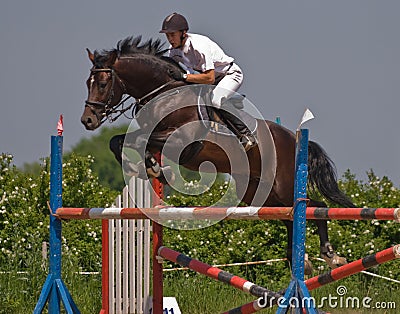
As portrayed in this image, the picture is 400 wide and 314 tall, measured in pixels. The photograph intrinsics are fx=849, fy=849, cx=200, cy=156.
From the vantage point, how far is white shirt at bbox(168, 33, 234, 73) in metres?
5.36

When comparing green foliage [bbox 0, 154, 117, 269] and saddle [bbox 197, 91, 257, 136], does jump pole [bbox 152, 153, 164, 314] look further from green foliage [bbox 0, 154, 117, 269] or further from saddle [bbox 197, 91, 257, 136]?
green foliage [bbox 0, 154, 117, 269]

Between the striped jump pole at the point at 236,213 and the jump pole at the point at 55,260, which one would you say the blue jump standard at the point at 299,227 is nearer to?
the striped jump pole at the point at 236,213

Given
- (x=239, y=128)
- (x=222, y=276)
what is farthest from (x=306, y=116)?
(x=239, y=128)

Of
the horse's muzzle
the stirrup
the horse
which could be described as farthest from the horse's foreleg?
the stirrup

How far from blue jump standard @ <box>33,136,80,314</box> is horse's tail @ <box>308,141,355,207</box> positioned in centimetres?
217

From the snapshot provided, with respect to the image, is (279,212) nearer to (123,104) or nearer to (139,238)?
(123,104)

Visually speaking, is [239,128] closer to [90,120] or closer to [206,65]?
[206,65]

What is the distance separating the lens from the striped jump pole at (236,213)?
4.05 m

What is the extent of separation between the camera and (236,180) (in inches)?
240

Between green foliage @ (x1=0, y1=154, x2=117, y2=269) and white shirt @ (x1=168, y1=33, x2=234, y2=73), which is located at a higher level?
white shirt @ (x1=168, y1=33, x2=234, y2=73)

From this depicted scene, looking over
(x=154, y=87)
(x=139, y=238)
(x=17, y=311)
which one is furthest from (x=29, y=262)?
(x=154, y=87)

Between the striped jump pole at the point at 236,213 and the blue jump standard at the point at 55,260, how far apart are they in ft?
0.31

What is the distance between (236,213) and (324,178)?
204 centimetres

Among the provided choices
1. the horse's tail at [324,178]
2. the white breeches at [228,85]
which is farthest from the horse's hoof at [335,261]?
the white breeches at [228,85]
